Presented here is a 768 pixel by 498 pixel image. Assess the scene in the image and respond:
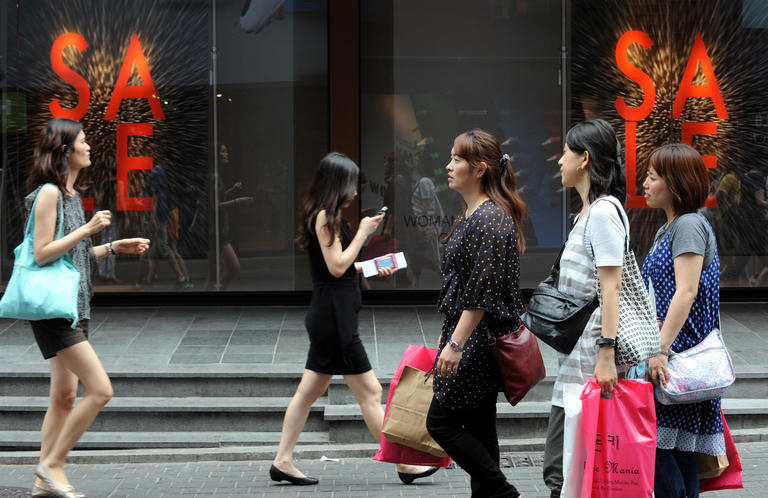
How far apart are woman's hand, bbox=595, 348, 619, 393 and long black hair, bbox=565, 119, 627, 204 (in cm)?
67

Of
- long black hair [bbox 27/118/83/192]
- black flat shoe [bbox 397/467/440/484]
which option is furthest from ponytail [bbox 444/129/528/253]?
long black hair [bbox 27/118/83/192]

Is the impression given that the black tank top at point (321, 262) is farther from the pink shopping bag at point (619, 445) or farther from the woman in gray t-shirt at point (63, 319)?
the pink shopping bag at point (619, 445)

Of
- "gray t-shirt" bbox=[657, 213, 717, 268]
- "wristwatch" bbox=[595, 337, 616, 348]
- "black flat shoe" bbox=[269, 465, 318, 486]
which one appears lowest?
"black flat shoe" bbox=[269, 465, 318, 486]

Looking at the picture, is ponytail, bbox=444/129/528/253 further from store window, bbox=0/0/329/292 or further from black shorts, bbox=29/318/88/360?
store window, bbox=0/0/329/292

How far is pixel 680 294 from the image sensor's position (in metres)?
4.02

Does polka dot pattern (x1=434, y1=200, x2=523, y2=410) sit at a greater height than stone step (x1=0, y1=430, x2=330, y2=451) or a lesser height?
greater

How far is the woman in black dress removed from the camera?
17.3 feet

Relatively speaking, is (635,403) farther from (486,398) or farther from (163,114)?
(163,114)

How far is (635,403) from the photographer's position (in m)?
3.81

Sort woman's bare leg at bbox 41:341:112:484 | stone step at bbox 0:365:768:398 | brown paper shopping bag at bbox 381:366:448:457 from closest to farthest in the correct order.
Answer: brown paper shopping bag at bbox 381:366:448:457 < woman's bare leg at bbox 41:341:112:484 < stone step at bbox 0:365:768:398

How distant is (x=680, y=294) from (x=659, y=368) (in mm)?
318

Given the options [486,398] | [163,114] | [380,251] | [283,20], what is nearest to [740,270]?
[380,251]

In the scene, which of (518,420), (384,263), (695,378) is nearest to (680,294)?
(695,378)

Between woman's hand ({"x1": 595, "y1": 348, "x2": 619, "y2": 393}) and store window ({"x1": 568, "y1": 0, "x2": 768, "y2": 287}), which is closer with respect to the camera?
woman's hand ({"x1": 595, "y1": 348, "x2": 619, "y2": 393})
